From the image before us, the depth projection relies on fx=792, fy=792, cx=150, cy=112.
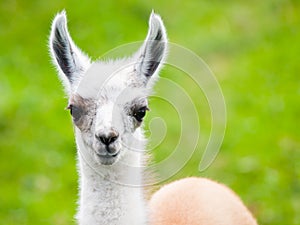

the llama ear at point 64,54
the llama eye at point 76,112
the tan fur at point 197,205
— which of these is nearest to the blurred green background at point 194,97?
the tan fur at point 197,205

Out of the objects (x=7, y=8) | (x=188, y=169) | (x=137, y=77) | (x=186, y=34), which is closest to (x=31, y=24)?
(x=7, y=8)

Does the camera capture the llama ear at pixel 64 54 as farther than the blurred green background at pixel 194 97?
No

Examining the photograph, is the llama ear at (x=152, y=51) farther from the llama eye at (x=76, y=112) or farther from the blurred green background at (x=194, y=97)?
the blurred green background at (x=194, y=97)

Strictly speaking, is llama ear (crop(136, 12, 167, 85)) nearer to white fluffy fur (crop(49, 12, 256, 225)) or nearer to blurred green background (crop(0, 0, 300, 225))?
white fluffy fur (crop(49, 12, 256, 225))

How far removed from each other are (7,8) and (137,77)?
32.8 ft

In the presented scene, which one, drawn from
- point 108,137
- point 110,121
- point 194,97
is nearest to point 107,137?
point 108,137

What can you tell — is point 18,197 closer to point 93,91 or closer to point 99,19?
point 93,91

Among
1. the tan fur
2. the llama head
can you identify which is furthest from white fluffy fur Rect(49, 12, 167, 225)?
the tan fur

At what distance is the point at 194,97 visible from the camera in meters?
11.9

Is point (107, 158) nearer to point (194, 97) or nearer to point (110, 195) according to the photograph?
point (110, 195)

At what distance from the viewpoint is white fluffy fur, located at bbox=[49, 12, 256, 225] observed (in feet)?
15.2

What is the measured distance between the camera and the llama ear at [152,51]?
16.0ft

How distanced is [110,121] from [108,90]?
246 mm

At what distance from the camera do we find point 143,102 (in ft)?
15.6
